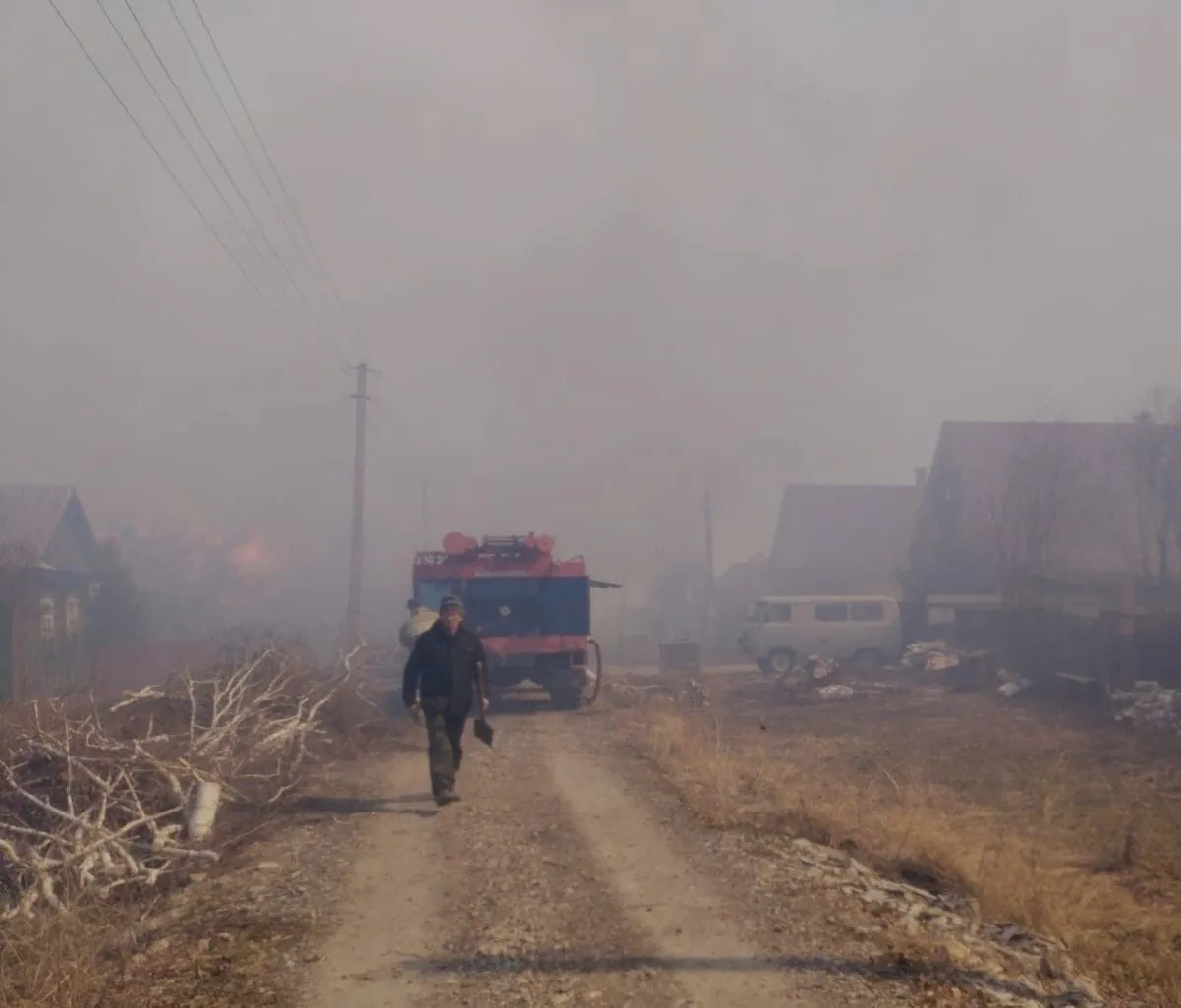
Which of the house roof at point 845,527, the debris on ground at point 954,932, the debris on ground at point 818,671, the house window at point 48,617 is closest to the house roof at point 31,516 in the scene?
the house window at point 48,617

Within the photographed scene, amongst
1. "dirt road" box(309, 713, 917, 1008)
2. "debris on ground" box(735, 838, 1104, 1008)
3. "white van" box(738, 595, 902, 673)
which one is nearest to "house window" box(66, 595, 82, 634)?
"white van" box(738, 595, 902, 673)

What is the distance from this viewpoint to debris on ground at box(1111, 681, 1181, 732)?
651 inches

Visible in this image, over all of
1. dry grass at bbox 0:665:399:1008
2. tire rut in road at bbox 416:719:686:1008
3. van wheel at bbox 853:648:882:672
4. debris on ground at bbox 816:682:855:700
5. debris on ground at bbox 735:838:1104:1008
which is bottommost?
debris on ground at bbox 816:682:855:700

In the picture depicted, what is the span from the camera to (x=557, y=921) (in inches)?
226

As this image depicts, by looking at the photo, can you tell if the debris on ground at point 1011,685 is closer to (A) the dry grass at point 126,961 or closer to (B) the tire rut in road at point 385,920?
(B) the tire rut in road at point 385,920

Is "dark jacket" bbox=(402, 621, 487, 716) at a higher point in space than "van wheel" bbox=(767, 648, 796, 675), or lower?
higher

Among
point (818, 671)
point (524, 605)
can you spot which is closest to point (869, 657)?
point (818, 671)

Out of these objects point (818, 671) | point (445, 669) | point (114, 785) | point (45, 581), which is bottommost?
point (818, 671)

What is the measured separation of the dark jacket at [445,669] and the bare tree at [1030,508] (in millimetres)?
23716

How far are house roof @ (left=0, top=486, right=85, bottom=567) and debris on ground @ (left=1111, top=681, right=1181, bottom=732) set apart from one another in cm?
2460

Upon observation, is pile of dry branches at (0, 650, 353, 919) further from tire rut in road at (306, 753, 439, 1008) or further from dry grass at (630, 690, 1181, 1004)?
dry grass at (630, 690, 1181, 1004)

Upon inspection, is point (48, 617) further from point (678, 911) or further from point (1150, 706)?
point (678, 911)

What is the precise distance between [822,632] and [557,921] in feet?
77.0

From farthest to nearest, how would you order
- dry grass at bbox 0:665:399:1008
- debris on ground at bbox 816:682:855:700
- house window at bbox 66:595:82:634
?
1. house window at bbox 66:595:82:634
2. debris on ground at bbox 816:682:855:700
3. dry grass at bbox 0:665:399:1008
